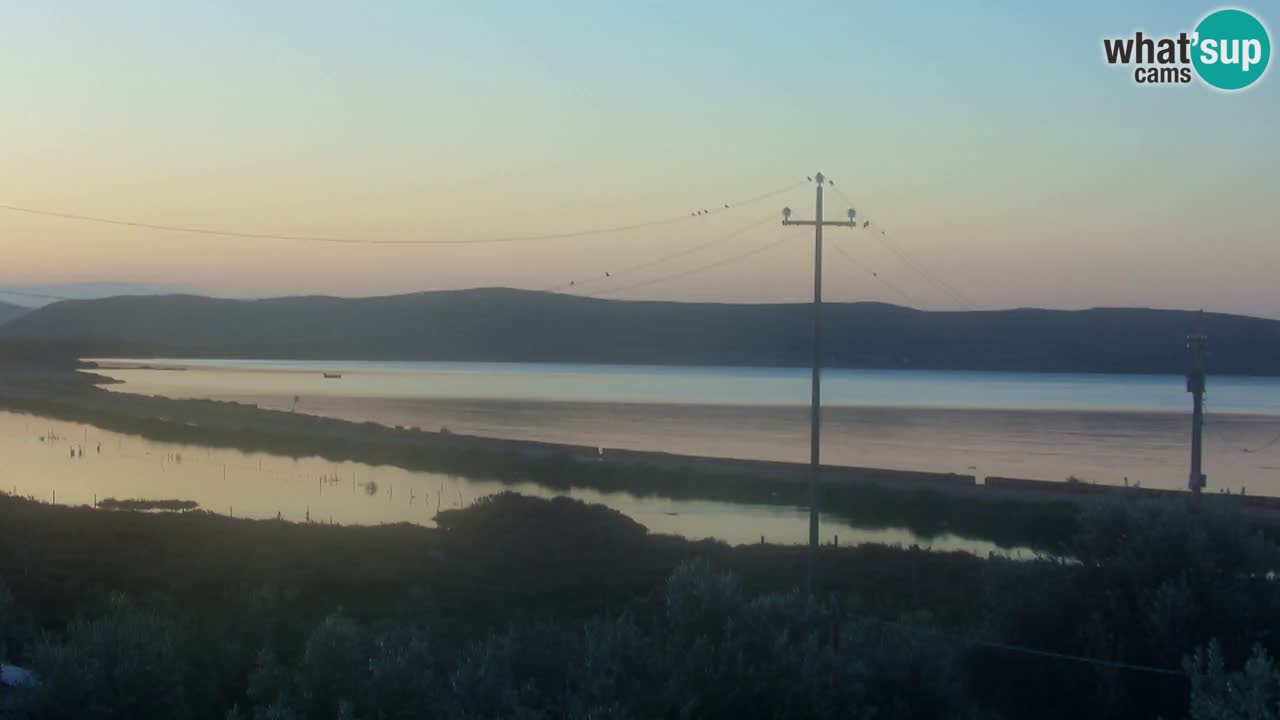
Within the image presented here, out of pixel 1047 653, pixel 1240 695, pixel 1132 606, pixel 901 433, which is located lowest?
pixel 901 433

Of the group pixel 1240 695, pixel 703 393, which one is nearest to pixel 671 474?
pixel 1240 695

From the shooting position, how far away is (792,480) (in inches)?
2162

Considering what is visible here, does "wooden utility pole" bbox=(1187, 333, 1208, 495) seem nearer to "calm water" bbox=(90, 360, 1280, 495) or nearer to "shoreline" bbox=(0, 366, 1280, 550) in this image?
"shoreline" bbox=(0, 366, 1280, 550)

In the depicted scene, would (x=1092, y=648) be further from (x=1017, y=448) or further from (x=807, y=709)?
(x=1017, y=448)

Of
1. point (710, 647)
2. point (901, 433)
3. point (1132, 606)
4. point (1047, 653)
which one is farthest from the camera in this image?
point (901, 433)

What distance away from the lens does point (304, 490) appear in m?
52.5

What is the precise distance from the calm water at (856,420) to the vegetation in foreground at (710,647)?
47.4 metres

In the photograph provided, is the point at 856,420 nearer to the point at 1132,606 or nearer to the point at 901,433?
the point at 901,433

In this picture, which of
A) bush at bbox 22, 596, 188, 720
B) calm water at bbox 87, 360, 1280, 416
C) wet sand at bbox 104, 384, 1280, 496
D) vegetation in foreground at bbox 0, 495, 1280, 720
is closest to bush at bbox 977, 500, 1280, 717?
vegetation in foreground at bbox 0, 495, 1280, 720

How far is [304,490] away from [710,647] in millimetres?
45735

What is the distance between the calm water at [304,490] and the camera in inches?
1721

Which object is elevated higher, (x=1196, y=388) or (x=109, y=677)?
(x=1196, y=388)

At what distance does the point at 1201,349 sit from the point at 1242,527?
11.6m

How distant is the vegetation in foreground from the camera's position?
9.14 meters
